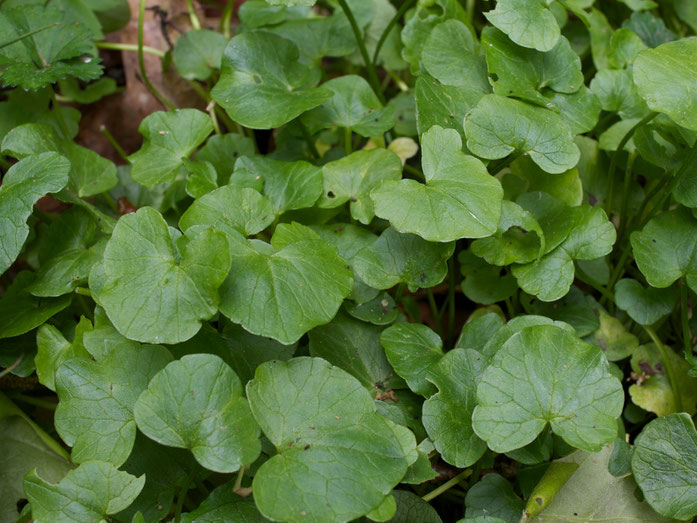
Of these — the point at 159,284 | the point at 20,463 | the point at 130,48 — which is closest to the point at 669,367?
the point at 159,284

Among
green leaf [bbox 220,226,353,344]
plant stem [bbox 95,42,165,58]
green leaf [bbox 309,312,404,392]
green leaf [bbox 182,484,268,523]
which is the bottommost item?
green leaf [bbox 182,484,268,523]

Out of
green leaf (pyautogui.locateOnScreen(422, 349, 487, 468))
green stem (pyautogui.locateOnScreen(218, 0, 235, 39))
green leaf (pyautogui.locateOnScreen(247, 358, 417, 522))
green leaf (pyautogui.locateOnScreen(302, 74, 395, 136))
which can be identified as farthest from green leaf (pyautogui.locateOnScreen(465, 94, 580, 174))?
green stem (pyautogui.locateOnScreen(218, 0, 235, 39))

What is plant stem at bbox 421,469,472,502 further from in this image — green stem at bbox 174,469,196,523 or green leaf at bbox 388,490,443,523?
green stem at bbox 174,469,196,523

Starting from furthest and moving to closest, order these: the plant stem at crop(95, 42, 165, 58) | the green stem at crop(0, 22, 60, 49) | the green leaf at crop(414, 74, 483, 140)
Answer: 1. the plant stem at crop(95, 42, 165, 58)
2. the green stem at crop(0, 22, 60, 49)
3. the green leaf at crop(414, 74, 483, 140)

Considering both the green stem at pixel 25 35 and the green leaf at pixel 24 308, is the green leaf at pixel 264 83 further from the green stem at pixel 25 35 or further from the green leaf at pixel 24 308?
the green leaf at pixel 24 308

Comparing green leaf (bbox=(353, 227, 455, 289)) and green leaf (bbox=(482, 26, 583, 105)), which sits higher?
green leaf (bbox=(482, 26, 583, 105))

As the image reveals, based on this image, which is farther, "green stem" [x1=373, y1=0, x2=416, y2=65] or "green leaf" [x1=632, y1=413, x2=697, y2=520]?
"green stem" [x1=373, y1=0, x2=416, y2=65]

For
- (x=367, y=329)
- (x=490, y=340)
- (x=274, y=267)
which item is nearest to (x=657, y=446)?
(x=490, y=340)
